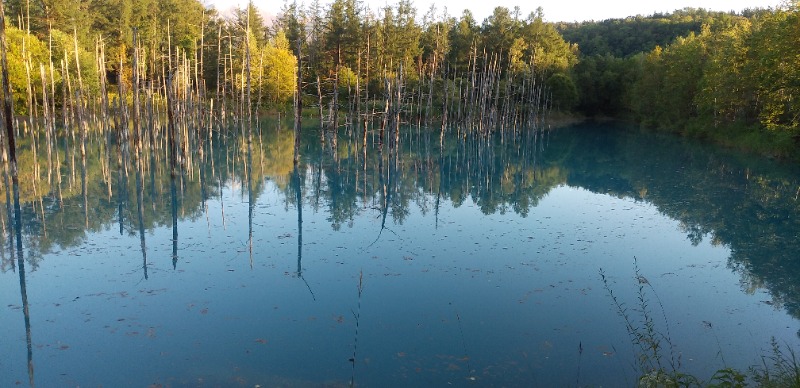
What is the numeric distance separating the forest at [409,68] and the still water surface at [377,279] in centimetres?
660

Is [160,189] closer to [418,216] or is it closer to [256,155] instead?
[418,216]

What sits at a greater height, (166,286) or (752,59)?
(752,59)

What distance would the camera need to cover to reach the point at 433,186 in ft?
65.7

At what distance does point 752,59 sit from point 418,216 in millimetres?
26887

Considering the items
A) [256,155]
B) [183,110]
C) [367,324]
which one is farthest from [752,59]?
[367,324]

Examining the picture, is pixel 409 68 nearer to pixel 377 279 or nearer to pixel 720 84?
pixel 720 84

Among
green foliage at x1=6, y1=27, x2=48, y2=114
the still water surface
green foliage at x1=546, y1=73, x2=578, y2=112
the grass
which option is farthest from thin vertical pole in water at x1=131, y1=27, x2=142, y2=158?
green foliage at x1=546, y1=73, x2=578, y2=112

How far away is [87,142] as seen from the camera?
28.7m

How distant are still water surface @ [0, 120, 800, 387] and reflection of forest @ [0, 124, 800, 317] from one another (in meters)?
0.13

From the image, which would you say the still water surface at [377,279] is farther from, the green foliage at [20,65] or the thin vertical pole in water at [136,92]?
the green foliage at [20,65]

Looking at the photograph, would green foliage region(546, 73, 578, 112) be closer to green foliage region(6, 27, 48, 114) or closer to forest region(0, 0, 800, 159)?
forest region(0, 0, 800, 159)

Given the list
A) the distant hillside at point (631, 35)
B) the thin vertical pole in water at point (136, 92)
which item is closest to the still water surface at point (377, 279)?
the thin vertical pole in water at point (136, 92)

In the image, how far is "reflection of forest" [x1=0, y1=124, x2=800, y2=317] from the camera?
1341 centimetres

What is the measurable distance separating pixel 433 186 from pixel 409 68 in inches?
1157
